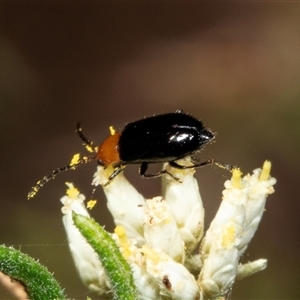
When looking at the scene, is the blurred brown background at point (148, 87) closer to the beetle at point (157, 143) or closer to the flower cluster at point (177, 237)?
the beetle at point (157, 143)

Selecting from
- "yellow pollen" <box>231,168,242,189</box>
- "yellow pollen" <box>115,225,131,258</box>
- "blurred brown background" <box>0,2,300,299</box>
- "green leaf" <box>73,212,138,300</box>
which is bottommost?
"green leaf" <box>73,212,138,300</box>

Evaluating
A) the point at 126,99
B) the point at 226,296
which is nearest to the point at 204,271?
the point at 226,296

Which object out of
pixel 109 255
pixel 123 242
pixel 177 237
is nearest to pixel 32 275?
pixel 109 255

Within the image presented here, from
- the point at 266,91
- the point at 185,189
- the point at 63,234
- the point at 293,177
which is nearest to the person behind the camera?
the point at 185,189

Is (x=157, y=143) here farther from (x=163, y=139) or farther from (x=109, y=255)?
(x=109, y=255)

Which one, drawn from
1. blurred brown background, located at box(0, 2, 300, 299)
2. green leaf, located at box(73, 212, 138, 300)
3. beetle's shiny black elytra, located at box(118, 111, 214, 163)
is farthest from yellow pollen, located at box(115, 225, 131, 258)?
blurred brown background, located at box(0, 2, 300, 299)

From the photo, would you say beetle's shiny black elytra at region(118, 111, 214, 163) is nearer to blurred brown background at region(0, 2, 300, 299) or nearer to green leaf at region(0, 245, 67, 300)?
green leaf at region(0, 245, 67, 300)

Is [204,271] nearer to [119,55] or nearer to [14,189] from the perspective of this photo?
[14,189]
